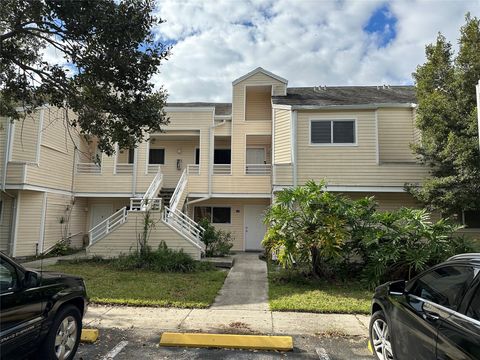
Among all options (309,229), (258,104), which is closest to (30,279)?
(309,229)

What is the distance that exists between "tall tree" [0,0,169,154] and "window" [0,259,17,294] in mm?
4661

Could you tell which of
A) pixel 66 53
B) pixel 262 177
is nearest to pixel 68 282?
pixel 66 53

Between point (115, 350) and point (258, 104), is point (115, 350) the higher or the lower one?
the lower one

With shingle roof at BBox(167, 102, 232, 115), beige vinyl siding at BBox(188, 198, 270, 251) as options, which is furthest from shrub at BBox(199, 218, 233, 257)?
shingle roof at BBox(167, 102, 232, 115)

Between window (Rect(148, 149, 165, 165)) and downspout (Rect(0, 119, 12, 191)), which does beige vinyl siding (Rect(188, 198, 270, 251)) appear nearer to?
window (Rect(148, 149, 165, 165))

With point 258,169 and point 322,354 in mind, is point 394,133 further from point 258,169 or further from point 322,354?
point 322,354

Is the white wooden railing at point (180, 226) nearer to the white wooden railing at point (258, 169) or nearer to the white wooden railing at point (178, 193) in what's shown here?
the white wooden railing at point (178, 193)

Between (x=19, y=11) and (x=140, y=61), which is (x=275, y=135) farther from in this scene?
(x=19, y=11)

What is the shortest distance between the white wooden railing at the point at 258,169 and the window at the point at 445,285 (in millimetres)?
12859

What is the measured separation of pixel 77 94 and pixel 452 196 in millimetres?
11626

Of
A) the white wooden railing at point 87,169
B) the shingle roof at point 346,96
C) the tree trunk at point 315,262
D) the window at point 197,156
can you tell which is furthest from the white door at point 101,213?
the tree trunk at point 315,262

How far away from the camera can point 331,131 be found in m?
13.7

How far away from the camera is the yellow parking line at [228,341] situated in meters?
4.90

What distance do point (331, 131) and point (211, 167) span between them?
6.22m
